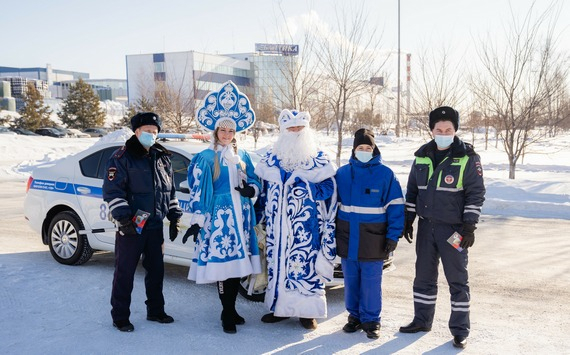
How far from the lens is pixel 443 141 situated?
14.3 feet

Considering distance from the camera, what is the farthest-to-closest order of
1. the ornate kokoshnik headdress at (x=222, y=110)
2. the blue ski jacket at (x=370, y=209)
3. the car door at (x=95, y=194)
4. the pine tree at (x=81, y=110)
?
the pine tree at (x=81, y=110) → the car door at (x=95, y=194) → the ornate kokoshnik headdress at (x=222, y=110) → the blue ski jacket at (x=370, y=209)

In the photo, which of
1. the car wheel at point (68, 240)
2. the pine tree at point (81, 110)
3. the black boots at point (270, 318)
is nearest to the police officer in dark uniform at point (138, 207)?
the black boots at point (270, 318)

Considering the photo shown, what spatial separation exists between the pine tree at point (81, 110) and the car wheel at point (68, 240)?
50901mm

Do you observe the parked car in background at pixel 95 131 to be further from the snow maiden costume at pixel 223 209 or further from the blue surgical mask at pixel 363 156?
the blue surgical mask at pixel 363 156

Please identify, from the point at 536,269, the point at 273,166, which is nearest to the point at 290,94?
the point at 536,269

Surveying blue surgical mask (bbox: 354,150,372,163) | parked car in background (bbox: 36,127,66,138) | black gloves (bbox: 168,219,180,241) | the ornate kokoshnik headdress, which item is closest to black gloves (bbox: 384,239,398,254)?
blue surgical mask (bbox: 354,150,372,163)

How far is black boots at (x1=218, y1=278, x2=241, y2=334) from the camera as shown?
4543 millimetres

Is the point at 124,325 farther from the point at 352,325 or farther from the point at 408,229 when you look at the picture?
the point at 408,229

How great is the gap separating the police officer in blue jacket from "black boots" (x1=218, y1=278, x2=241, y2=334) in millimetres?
993

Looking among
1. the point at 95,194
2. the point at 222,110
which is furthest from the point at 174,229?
the point at 95,194

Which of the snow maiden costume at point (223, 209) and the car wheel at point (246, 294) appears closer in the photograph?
the snow maiden costume at point (223, 209)

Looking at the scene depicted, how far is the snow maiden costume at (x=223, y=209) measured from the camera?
15.0 feet

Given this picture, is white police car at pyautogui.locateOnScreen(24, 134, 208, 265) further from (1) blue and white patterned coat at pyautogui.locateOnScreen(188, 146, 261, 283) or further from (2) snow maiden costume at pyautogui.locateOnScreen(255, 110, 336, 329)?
(2) snow maiden costume at pyautogui.locateOnScreen(255, 110, 336, 329)

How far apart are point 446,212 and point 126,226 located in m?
2.72
